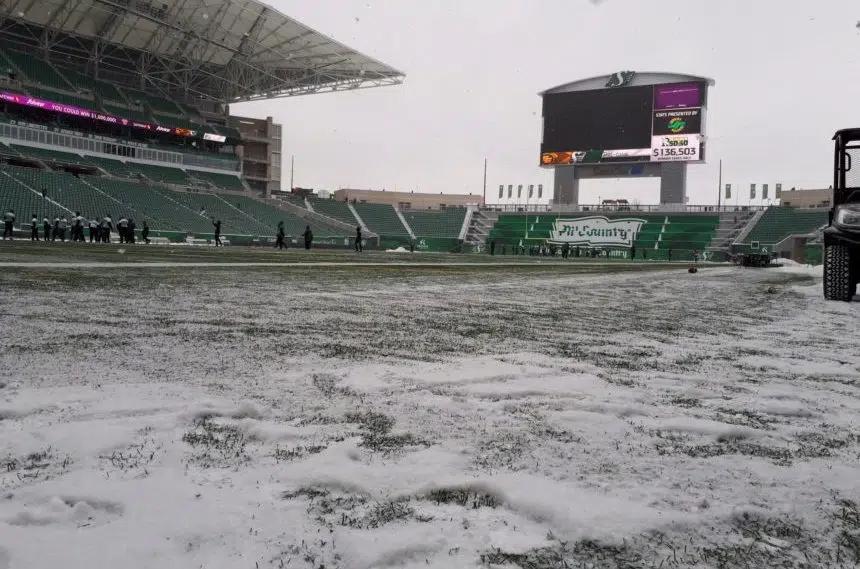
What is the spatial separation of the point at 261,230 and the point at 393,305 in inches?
1647

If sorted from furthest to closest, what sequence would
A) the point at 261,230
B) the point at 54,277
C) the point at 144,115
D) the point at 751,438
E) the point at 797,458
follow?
the point at 144,115, the point at 261,230, the point at 54,277, the point at 751,438, the point at 797,458

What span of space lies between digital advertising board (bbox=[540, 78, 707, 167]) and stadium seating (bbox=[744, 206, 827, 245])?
8.24 metres

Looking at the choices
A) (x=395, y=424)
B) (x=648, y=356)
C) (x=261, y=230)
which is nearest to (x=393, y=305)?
(x=648, y=356)

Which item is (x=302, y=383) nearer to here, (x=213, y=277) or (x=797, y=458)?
(x=797, y=458)

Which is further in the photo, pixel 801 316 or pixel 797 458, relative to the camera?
pixel 801 316

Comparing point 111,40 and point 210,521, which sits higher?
point 111,40

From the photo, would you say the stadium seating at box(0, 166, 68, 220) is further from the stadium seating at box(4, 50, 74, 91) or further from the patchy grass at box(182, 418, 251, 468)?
the patchy grass at box(182, 418, 251, 468)

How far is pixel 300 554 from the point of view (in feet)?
3.42

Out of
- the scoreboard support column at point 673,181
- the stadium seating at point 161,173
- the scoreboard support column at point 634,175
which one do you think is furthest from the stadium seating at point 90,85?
the scoreboard support column at point 673,181

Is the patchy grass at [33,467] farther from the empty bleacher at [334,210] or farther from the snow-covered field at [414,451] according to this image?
the empty bleacher at [334,210]

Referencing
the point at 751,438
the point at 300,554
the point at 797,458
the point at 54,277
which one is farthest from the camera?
the point at 54,277

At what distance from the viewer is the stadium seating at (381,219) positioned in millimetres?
57344

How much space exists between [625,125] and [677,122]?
3959mm

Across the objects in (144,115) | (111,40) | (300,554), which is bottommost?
(300,554)
